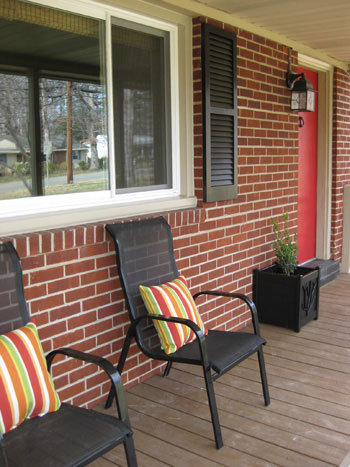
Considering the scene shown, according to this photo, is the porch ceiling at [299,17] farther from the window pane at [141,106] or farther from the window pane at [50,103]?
the window pane at [50,103]

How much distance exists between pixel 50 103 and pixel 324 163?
12.6 ft

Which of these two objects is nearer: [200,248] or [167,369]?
[167,369]

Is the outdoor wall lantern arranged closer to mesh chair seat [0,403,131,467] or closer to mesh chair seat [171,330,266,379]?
mesh chair seat [171,330,266,379]

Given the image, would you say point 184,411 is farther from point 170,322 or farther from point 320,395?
point 320,395

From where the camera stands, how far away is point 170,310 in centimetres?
273

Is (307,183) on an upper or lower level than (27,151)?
lower

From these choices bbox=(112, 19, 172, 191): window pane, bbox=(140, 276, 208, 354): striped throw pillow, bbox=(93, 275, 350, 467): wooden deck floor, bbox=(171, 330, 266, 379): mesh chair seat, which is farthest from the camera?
bbox=(112, 19, 172, 191): window pane

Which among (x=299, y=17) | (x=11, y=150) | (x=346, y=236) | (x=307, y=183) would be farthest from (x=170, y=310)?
(x=346, y=236)

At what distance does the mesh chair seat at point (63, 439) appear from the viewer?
5.69 feet

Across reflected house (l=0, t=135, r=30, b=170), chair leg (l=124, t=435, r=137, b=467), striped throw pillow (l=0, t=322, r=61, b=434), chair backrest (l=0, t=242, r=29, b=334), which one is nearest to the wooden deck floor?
chair leg (l=124, t=435, r=137, b=467)

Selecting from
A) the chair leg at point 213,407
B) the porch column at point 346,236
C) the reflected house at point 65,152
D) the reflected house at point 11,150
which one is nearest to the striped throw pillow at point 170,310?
the chair leg at point 213,407

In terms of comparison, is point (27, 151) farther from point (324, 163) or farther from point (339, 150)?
point (339, 150)

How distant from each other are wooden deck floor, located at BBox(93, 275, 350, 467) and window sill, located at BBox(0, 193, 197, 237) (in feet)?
3.41

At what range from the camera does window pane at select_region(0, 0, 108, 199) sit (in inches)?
99.5
